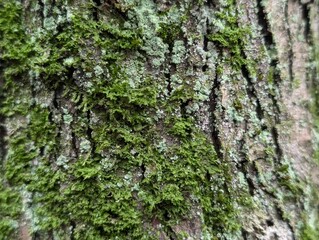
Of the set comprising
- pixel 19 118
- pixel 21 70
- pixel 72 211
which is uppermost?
pixel 21 70

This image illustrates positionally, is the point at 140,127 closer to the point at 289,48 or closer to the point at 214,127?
the point at 214,127

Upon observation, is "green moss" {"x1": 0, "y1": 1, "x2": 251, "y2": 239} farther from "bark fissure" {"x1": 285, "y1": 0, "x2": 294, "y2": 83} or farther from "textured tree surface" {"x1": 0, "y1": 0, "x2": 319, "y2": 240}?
"bark fissure" {"x1": 285, "y1": 0, "x2": 294, "y2": 83}

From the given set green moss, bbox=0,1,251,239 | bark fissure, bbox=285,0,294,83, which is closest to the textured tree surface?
green moss, bbox=0,1,251,239

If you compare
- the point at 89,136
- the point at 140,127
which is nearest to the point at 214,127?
the point at 140,127

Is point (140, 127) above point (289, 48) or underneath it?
underneath

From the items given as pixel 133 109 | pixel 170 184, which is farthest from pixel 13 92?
pixel 170 184

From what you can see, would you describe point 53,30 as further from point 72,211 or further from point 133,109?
point 72,211

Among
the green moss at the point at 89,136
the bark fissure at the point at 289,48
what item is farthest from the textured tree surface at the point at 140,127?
the bark fissure at the point at 289,48

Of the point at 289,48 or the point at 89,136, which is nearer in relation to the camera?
the point at 89,136
